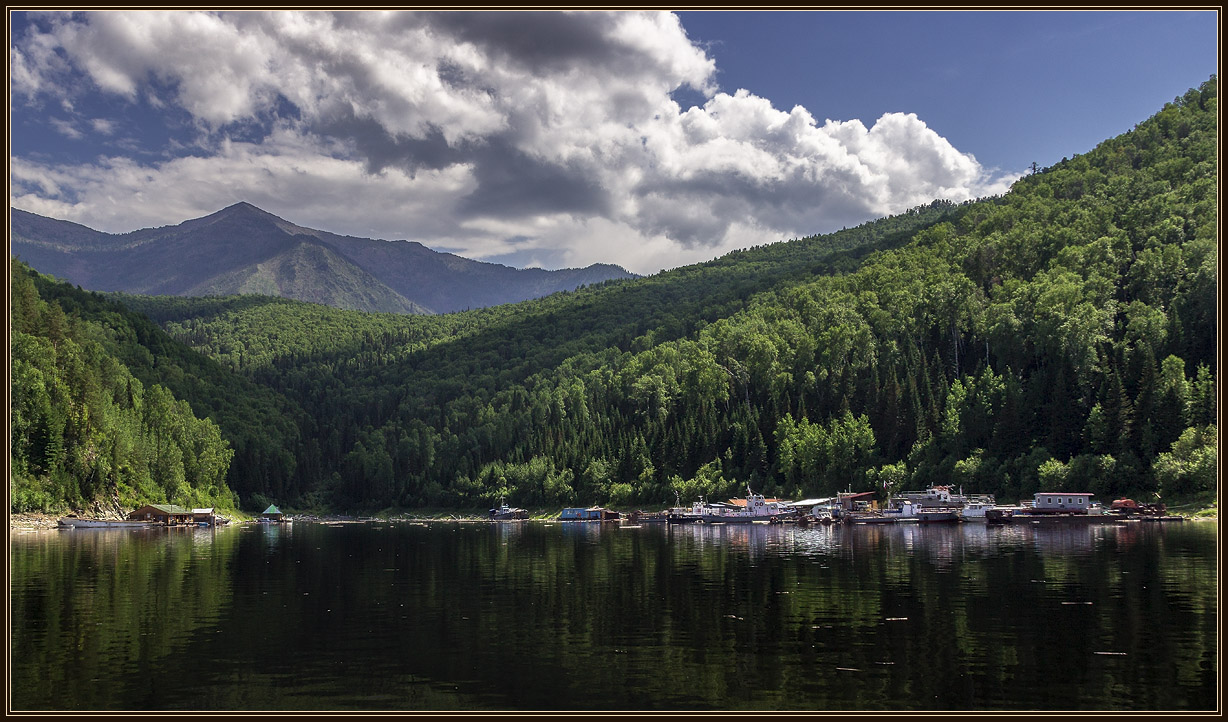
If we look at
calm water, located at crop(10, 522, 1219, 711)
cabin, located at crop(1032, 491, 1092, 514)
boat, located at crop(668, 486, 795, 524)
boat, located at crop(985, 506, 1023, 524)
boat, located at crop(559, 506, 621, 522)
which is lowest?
boat, located at crop(559, 506, 621, 522)

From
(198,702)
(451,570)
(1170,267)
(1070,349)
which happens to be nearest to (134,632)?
(198,702)

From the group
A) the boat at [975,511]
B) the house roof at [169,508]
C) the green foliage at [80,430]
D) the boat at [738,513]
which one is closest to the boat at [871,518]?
the boat at [975,511]

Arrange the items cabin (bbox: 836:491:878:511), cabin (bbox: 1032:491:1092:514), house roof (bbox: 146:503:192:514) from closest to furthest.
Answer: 1. cabin (bbox: 1032:491:1092:514)
2. cabin (bbox: 836:491:878:511)
3. house roof (bbox: 146:503:192:514)

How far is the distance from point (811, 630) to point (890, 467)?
129 metres

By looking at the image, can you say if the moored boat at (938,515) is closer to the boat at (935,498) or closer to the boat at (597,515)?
the boat at (935,498)

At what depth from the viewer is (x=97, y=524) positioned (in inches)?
5625

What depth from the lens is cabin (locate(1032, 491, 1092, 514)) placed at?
5157 inches

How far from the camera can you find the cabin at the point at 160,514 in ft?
518

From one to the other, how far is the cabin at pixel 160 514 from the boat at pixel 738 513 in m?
92.8

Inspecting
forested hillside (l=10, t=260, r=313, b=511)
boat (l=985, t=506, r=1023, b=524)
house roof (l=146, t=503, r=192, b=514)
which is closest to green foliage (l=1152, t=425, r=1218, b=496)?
boat (l=985, t=506, r=1023, b=524)

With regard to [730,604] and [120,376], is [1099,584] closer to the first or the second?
[730,604]

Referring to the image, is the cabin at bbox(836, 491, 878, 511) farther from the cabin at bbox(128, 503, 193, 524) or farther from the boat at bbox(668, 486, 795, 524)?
the cabin at bbox(128, 503, 193, 524)

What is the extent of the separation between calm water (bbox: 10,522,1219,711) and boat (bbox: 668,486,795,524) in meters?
79.9

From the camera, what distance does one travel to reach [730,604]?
177ft
